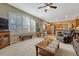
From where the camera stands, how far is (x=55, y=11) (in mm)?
2885

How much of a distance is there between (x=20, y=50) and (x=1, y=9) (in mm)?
1289

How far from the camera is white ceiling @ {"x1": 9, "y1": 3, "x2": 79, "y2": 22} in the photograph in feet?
8.73

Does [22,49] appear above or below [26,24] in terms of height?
below

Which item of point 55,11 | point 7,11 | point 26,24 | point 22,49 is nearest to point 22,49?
point 22,49

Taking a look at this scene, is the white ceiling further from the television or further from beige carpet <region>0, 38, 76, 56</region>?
beige carpet <region>0, 38, 76, 56</region>

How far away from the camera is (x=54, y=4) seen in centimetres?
268

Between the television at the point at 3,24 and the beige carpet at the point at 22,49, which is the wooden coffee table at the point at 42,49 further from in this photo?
the television at the point at 3,24

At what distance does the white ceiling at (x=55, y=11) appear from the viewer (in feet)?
8.73

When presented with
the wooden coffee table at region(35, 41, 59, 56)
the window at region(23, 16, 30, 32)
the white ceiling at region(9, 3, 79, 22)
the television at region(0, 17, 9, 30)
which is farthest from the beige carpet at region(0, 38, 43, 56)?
the white ceiling at region(9, 3, 79, 22)

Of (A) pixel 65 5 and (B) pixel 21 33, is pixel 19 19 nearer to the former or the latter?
(B) pixel 21 33

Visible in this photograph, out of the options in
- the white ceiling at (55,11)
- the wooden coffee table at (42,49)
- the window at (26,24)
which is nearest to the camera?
the wooden coffee table at (42,49)

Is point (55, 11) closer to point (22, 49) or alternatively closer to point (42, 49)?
point (42, 49)

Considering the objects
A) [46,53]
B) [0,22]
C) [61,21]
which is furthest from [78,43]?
[0,22]

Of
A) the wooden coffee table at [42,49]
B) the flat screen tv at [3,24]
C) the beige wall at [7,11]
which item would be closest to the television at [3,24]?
the flat screen tv at [3,24]
